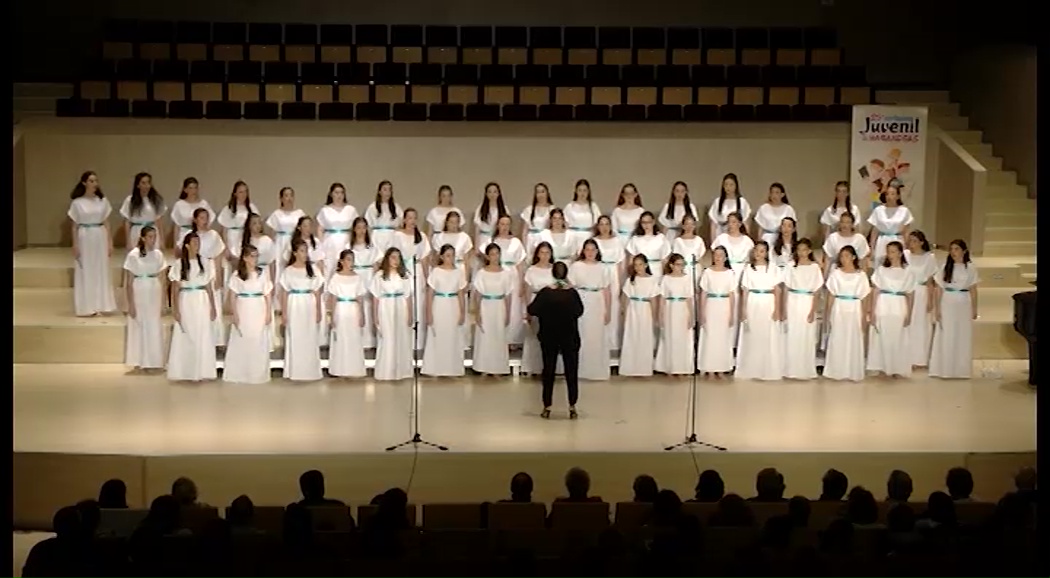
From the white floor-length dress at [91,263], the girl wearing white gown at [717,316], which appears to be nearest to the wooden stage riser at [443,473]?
the girl wearing white gown at [717,316]

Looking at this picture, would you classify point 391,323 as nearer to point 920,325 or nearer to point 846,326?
point 846,326

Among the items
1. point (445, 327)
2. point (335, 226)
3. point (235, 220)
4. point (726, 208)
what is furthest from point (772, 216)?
point (235, 220)

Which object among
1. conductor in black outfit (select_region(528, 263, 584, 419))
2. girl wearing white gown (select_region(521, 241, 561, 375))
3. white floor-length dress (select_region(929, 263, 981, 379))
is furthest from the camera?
white floor-length dress (select_region(929, 263, 981, 379))

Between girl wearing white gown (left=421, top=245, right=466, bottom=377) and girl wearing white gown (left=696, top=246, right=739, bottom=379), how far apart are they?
1.82 m

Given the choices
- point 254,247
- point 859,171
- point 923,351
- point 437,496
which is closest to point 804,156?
point 859,171

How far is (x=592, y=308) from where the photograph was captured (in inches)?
483

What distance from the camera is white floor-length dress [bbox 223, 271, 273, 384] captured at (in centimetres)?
1192

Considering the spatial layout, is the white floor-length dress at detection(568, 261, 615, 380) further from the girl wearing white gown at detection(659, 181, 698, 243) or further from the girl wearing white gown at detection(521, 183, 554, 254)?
the girl wearing white gown at detection(659, 181, 698, 243)

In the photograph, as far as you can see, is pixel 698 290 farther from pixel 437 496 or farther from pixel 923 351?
pixel 437 496

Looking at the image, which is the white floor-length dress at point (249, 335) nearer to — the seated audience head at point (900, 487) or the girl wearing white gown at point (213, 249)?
the girl wearing white gown at point (213, 249)

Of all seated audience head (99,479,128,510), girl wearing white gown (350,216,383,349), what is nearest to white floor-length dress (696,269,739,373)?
girl wearing white gown (350,216,383,349)

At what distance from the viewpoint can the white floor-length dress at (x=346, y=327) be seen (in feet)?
39.7

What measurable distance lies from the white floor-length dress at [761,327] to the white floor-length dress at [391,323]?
2.57m

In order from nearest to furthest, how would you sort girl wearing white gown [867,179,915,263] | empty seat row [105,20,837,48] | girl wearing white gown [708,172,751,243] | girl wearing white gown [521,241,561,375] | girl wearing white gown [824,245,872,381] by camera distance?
girl wearing white gown [521,241,561,375] → girl wearing white gown [824,245,872,381] → girl wearing white gown [867,179,915,263] → girl wearing white gown [708,172,751,243] → empty seat row [105,20,837,48]
